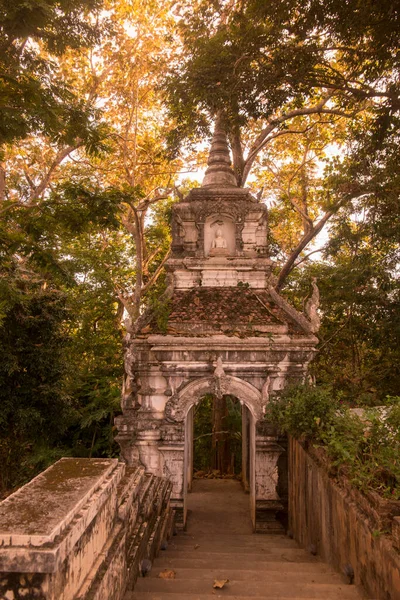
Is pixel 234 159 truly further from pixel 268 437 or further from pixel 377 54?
pixel 268 437

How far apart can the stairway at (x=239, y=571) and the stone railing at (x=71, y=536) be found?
1.60ft

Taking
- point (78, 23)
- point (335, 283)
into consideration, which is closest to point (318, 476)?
point (335, 283)

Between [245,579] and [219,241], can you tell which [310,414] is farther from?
[219,241]

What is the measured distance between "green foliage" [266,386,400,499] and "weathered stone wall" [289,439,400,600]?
18 cm

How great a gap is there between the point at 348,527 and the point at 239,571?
1306 mm

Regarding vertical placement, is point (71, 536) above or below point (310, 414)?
below

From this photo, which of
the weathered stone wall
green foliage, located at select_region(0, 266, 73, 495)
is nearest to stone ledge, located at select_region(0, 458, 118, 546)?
the weathered stone wall

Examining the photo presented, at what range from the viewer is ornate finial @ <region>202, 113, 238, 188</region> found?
36.8 ft

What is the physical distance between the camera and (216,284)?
33.5 ft

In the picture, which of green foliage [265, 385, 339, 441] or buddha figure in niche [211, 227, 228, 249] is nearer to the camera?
green foliage [265, 385, 339, 441]

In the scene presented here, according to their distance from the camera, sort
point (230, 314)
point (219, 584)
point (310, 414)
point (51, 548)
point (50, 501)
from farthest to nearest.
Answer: point (230, 314), point (310, 414), point (219, 584), point (50, 501), point (51, 548)

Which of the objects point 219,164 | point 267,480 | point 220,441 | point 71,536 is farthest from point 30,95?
point 220,441

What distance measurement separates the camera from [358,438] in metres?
4.71

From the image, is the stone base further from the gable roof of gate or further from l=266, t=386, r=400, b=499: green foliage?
the gable roof of gate
